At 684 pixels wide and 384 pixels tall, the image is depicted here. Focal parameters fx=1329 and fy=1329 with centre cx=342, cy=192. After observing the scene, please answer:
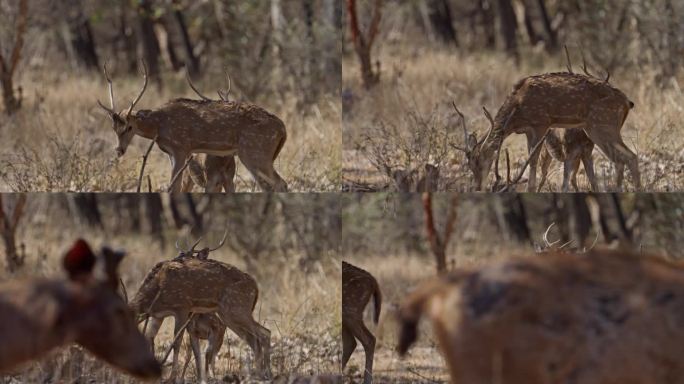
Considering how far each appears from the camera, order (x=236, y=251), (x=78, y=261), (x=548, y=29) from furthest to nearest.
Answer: (x=548, y=29), (x=236, y=251), (x=78, y=261)

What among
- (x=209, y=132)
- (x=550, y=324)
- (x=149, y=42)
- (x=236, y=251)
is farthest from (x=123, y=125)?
(x=149, y=42)

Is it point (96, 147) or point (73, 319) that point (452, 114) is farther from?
point (73, 319)

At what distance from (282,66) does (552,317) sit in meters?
15.7

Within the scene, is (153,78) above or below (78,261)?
above

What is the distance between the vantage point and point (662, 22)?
2117 cm

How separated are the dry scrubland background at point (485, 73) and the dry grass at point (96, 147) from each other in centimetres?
35

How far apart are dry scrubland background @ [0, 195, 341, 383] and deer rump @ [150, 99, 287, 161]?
1.54m

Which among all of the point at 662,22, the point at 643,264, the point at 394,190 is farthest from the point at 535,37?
the point at 643,264

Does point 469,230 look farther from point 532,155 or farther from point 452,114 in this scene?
point 532,155

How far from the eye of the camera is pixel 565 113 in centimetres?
1191

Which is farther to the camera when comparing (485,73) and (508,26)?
(508,26)

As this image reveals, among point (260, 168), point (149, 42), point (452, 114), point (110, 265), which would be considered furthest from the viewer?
point (149, 42)

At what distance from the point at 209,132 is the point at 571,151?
3.41 meters

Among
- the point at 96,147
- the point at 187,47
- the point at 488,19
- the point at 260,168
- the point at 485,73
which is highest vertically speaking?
the point at 488,19
